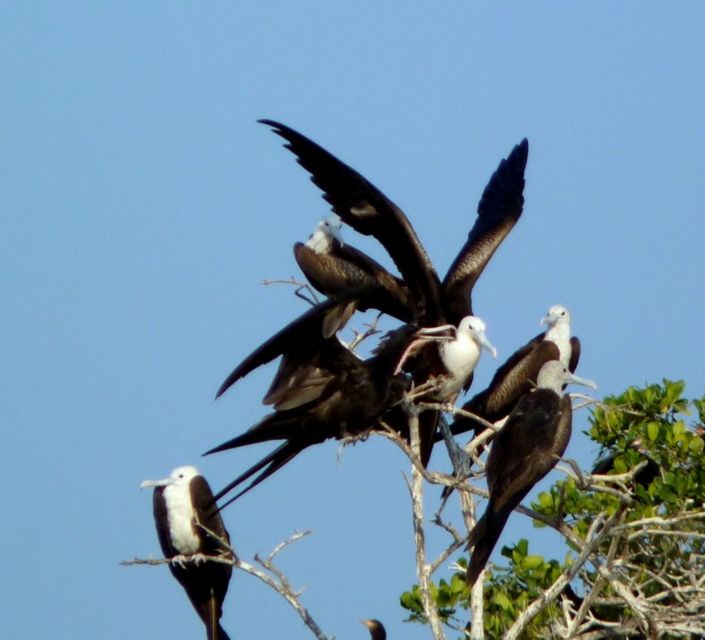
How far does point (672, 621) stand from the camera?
544cm

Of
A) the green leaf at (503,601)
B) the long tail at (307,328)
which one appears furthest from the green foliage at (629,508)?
the long tail at (307,328)

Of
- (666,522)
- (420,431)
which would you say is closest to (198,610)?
(420,431)

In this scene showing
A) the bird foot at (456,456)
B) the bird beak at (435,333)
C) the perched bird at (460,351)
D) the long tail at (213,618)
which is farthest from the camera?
the long tail at (213,618)

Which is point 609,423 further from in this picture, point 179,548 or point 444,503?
point 179,548

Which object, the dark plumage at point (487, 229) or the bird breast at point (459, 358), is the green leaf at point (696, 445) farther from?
the dark plumage at point (487, 229)

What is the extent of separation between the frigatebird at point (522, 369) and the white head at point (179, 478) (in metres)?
1.24

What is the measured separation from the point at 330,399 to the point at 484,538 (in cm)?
115

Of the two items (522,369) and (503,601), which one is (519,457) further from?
(522,369)

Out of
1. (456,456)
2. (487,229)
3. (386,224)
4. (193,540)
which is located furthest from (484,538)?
(487,229)

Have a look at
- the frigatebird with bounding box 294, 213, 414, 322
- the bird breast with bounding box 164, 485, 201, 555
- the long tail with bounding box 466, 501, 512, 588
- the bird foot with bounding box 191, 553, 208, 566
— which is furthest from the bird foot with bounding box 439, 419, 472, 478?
the bird breast with bounding box 164, 485, 201, 555

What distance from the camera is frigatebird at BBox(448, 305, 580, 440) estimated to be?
7344 millimetres

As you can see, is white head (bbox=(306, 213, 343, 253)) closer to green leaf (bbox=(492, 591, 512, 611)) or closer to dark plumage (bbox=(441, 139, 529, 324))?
dark plumage (bbox=(441, 139, 529, 324))

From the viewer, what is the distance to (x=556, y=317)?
747 cm

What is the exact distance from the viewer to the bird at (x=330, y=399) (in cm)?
615
